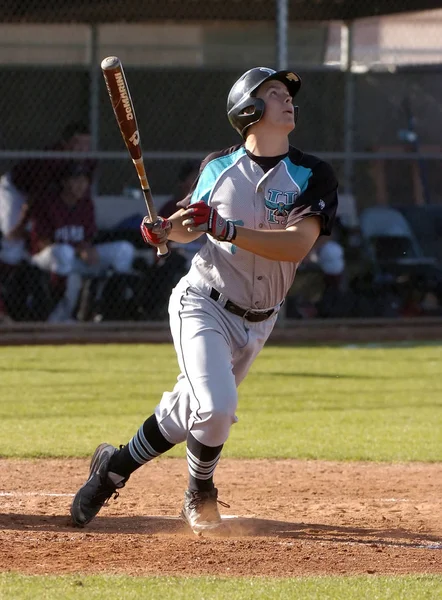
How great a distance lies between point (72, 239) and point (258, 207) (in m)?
6.61

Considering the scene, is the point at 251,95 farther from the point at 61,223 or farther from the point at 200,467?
the point at 61,223

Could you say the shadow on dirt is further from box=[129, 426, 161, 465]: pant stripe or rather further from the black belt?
the black belt

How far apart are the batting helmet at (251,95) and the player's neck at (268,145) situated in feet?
0.23

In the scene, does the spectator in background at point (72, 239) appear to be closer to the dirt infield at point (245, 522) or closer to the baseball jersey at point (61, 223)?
the baseball jersey at point (61, 223)

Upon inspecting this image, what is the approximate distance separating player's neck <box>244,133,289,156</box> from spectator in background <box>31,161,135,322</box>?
6.37 metres

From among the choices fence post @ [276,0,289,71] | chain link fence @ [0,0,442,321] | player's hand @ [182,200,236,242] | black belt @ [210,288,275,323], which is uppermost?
player's hand @ [182,200,236,242]

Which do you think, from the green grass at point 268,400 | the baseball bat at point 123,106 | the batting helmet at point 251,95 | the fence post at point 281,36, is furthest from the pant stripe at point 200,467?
the fence post at point 281,36

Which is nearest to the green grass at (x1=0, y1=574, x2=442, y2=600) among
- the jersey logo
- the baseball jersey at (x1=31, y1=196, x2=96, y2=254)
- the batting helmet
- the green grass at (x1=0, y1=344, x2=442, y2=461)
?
the jersey logo

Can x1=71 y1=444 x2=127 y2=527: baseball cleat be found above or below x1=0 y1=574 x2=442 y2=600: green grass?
below

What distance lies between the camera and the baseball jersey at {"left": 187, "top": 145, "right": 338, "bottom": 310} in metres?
4.19

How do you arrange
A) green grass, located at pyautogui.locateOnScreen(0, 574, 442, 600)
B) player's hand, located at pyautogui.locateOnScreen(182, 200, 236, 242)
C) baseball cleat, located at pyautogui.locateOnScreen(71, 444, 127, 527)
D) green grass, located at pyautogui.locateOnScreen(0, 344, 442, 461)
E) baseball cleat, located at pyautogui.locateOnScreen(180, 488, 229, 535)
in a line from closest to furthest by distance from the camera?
green grass, located at pyautogui.locateOnScreen(0, 574, 442, 600)
player's hand, located at pyautogui.locateOnScreen(182, 200, 236, 242)
baseball cleat, located at pyautogui.locateOnScreen(180, 488, 229, 535)
baseball cleat, located at pyautogui.locateOnScreen(71, 444, 127, 527)
green grass, located at pyautogui.locateOnScreen(0, 344, 442, 461)

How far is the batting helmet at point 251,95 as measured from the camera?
4219 mm

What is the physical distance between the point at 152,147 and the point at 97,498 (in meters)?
9.18

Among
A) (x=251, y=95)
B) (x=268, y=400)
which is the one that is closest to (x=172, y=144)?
(x=268, y=400)
